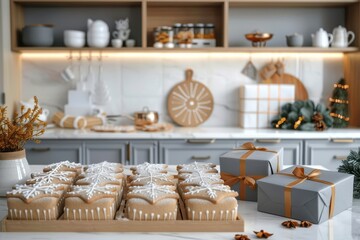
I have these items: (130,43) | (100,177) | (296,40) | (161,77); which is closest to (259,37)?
(296,40)

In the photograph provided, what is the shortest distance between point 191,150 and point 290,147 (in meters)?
0.74

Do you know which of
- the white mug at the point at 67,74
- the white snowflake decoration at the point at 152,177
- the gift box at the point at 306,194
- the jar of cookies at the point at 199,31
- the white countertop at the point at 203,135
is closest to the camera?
the gift box at the point at 306,194

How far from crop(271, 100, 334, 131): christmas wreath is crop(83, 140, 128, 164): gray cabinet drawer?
50.9 inches

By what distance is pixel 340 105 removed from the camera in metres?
4.06

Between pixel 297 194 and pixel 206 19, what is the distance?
2.88m

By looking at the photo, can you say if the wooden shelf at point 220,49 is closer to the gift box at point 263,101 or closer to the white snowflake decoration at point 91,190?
the gift box at point 263,101

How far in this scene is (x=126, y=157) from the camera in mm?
3592

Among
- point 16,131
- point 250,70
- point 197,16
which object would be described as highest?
point 197,16

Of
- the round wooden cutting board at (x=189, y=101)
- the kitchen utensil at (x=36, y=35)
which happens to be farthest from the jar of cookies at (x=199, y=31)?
the kitchen utensil at (x=36, y=35)

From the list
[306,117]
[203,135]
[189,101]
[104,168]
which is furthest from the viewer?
[189,101]

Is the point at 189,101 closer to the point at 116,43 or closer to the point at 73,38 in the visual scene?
the point at 116,43

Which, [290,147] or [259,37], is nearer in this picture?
[290,147]

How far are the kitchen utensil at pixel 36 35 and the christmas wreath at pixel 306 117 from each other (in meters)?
2.01

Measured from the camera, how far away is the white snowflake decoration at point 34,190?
1412mm
